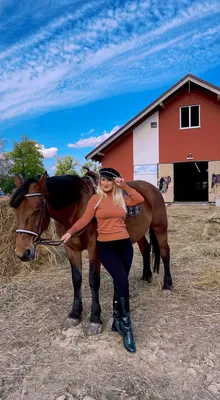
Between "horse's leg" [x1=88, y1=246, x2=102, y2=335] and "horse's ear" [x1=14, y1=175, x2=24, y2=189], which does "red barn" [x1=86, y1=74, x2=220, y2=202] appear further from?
"horse's ear" [x1=14, y1=175, x2=24, y2=189]

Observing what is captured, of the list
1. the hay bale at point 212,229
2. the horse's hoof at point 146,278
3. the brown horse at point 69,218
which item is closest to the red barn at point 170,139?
the hay bale at point 212,229

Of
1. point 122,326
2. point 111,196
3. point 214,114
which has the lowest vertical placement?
point 122,326

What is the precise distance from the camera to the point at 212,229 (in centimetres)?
702

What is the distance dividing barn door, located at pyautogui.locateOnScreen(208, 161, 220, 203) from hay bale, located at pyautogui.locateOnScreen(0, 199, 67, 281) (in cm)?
1079

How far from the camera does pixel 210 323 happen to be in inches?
109

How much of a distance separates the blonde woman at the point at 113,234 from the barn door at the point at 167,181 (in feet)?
41.3

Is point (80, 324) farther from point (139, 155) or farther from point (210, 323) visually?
point (139, 155)

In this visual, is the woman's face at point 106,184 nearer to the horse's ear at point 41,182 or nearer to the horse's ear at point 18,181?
the horse's ear at point 41,182

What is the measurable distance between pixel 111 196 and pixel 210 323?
1.61 m

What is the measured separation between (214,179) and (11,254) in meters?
11.6

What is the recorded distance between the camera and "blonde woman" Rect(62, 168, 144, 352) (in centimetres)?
241

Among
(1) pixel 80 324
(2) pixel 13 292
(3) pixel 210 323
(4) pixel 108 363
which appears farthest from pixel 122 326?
(2) pixel 13 292

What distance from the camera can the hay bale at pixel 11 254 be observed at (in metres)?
4.60

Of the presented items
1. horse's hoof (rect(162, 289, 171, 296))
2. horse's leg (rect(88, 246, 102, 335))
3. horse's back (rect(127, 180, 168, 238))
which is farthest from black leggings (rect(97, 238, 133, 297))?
horse's hoof (rect(162, 289, 171, 296))
